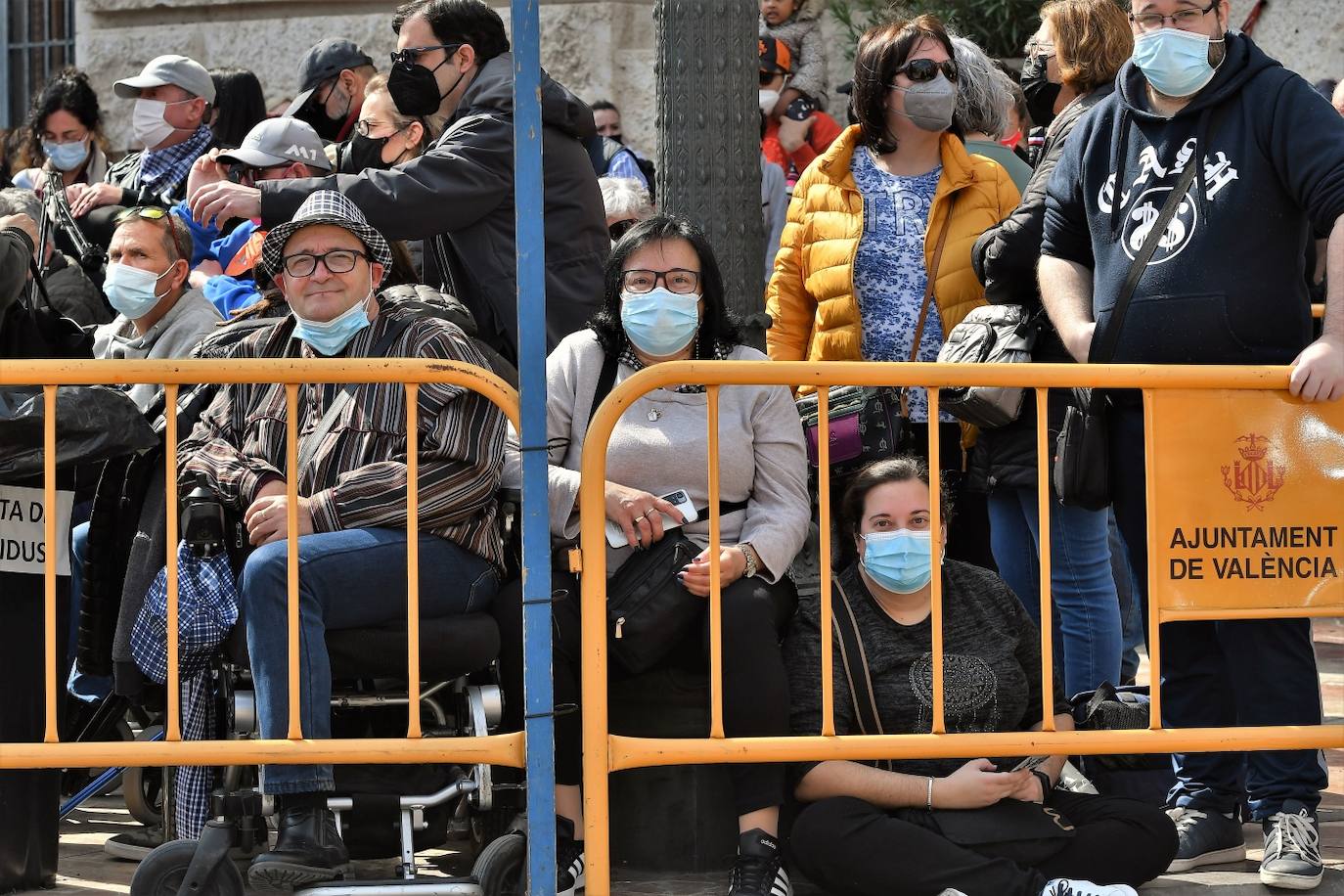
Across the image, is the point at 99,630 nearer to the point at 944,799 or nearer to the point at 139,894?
the point at 139,894

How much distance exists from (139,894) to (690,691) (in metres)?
1.34

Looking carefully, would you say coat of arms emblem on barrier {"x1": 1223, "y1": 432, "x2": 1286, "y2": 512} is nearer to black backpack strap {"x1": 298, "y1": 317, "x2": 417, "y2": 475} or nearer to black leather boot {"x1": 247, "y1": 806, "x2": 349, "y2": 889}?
black backpack strap {"x1": 298, "y1": 317, "x2": 417, "y2": 475}

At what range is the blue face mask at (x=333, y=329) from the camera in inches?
193

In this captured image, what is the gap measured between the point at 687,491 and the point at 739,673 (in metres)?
0.50

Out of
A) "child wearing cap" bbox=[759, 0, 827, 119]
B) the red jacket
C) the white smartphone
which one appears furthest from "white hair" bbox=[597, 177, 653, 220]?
the white smartphone

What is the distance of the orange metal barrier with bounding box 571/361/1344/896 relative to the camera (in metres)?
4.30

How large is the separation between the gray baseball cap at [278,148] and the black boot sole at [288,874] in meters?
2.78

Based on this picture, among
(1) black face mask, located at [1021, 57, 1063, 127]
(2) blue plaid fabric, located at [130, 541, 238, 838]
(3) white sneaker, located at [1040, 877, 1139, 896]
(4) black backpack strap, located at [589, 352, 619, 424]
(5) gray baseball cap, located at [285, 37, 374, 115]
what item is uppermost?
(5) gray baseball cap, located at [285, 37, 374, 115]

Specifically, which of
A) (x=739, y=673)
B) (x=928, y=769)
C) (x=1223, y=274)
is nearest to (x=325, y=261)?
(x=739, y=673)

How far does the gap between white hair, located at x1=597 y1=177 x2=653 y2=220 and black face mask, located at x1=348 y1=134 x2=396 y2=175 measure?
1114mm

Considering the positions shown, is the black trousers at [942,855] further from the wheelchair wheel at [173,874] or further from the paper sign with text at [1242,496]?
the wheelchair wheel at [173,874]

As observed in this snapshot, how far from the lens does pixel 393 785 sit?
462 centimetres

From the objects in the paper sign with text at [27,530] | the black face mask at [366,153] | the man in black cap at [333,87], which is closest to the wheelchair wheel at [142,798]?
the paper sign with text at [27,530]

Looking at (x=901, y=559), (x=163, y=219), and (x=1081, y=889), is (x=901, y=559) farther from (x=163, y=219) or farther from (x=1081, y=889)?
(x=163, y=219)
